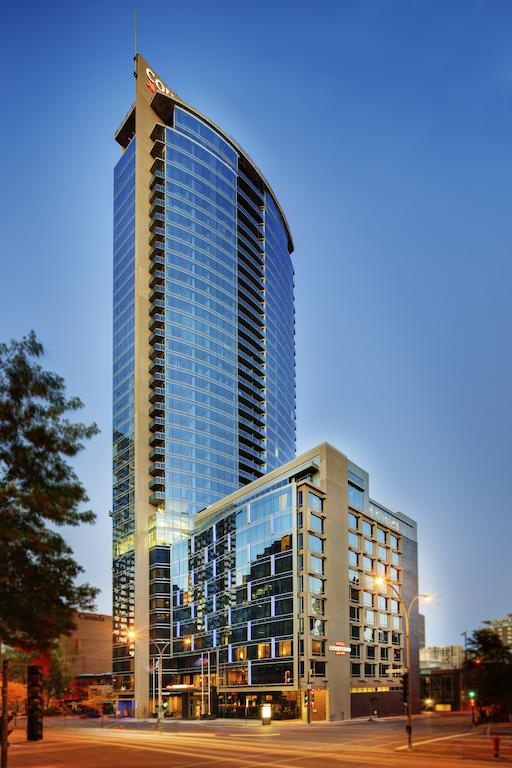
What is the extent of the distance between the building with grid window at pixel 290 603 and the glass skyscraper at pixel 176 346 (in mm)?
9094

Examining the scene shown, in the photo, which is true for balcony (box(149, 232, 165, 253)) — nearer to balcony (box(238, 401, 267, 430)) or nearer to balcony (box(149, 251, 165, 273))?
balcony (box(149, 251, 165, 273))

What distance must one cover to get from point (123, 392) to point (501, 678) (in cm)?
10173

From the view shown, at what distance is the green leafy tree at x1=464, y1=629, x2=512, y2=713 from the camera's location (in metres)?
66.9

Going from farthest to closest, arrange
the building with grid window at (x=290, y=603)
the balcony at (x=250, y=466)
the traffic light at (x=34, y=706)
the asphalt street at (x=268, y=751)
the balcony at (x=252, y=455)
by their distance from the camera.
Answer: the balcony at (x=252, y=455)
the balcony at (x=250, y=466)
the building with grid window at (x=290, y=603)
the asphalt street at (x=268, y=751)
the traffic light at (x=34, y=706)

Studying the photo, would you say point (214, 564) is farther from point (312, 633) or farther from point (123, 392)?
point (123, 392)

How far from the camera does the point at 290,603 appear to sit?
3782 inches

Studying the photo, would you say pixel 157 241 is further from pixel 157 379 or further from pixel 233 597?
pixel 233 597

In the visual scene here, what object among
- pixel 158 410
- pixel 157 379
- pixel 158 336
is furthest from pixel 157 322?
pixel 158 410

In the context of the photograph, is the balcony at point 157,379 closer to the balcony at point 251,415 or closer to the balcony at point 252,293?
the balcony at point 251,415

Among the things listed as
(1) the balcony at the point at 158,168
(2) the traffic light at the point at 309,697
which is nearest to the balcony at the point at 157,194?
(1) the balcony at the point at 158,168

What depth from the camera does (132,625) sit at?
455 ft

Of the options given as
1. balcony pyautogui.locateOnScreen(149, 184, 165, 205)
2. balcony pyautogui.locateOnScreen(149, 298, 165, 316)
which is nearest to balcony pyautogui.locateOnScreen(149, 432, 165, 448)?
balcony pyautogui.locateOnScreen(149, 298, 165, 316)

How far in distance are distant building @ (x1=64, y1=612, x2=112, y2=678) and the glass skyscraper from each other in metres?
46.6

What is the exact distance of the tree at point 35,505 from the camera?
61.5 ft
